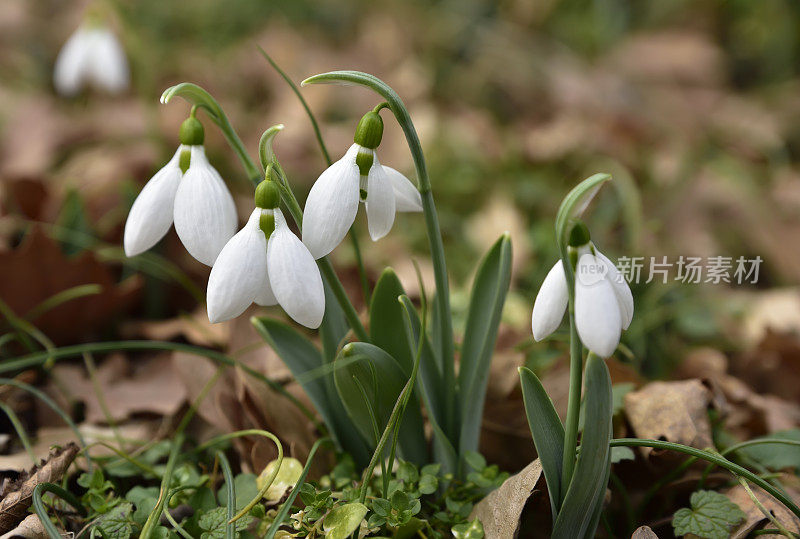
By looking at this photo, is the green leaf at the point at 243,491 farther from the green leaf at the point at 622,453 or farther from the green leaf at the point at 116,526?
the green leaf at the point at 622,453

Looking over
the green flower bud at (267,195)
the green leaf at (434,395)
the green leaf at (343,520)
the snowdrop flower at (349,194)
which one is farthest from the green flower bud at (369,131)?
the green leaf at (343,520)

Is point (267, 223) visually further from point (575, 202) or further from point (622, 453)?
point (622, 453)

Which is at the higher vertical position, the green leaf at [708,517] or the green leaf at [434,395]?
the green leaf at [434,395]

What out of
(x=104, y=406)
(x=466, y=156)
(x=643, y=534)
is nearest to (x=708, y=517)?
(x=643, y=534)

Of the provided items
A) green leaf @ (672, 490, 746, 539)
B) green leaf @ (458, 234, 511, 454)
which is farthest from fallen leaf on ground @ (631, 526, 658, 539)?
green leaf @ (458, 234, 511, 454)

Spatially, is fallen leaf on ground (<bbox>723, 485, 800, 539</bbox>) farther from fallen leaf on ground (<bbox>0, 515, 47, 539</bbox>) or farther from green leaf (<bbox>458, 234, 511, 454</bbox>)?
fallen leaf on ground (<bbox>0, 515, 47, 539</bbox>)

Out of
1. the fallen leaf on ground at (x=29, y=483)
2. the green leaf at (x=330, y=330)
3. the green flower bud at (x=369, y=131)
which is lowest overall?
the fallen leaf on ground at (x=29, y=483)
